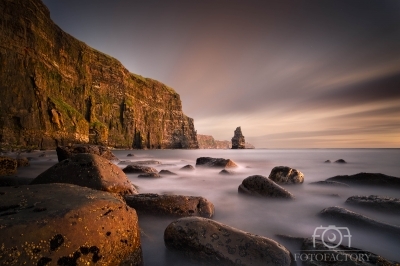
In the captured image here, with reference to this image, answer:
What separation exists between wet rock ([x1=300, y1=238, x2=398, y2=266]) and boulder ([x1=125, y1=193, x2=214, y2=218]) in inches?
77.8

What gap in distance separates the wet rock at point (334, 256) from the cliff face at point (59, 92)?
38.0m

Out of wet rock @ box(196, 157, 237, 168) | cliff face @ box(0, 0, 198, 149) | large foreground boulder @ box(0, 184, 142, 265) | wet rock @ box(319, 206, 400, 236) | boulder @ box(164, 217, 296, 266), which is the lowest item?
wet rock @ box(196, 157, 237, 168)

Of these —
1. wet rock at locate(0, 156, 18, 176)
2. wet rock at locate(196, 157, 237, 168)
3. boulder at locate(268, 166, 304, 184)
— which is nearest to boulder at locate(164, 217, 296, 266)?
boulder at locate(268, 166, 304, 184)

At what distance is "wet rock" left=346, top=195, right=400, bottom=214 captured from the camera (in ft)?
14.3

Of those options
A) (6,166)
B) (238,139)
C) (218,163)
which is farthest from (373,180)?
(238,139)

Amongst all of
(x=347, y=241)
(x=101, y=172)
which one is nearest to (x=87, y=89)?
(x=101, y=172)

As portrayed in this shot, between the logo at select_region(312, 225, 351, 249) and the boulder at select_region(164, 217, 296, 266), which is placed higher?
the boulder at select_region(164, 217, 296, 266)

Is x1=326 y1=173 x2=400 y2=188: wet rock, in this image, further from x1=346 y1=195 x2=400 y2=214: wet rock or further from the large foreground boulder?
the large foreground boulder

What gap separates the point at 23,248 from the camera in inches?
58.8

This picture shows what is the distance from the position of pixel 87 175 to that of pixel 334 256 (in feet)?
13.8

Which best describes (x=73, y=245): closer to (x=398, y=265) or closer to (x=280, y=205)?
(x=398, y=265)

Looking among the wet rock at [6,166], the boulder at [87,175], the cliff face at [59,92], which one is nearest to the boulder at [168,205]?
the boulder at [87,175]

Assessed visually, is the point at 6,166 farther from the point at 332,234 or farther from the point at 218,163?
the point at 218,163

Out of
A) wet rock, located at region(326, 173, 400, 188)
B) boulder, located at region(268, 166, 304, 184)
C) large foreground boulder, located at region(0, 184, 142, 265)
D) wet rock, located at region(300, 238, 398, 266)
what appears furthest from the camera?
boulder, located at region(268, 166, 304, 184)
